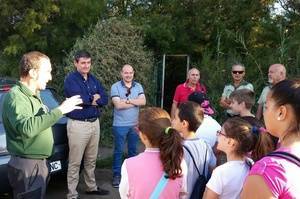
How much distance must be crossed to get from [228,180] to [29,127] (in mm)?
1517

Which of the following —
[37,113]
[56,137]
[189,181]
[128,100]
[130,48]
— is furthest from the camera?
[130,48]

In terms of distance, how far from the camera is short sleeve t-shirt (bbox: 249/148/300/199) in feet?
5.32

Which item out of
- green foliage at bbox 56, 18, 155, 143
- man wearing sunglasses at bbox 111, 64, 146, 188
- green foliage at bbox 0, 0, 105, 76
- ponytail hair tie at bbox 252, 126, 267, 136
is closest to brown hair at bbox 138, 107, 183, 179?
ponytail hair tie at bbox 252, 126, 267, 136

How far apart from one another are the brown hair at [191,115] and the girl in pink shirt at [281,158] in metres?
1.67

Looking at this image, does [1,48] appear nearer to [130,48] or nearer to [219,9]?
[130,48]

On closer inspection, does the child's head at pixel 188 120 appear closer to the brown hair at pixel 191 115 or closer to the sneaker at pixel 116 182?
the brown hair at pixel 191 115

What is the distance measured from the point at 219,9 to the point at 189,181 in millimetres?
8089

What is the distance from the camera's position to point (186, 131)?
11.3 feet

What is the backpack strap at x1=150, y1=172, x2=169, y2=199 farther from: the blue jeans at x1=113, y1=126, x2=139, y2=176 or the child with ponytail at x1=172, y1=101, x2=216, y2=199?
the blue jeans at x1=113, y1=126, x2=139, y2=176

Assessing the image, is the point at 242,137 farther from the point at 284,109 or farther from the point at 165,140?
the point at 284,109

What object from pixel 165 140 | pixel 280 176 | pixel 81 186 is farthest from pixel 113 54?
pixel 280 176

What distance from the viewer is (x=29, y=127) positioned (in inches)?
128

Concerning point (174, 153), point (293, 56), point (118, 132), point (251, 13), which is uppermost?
point (251, 13)

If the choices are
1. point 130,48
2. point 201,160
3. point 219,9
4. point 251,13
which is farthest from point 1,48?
point 201,160
